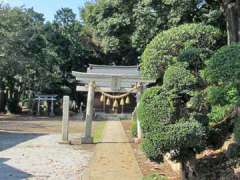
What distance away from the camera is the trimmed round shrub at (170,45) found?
9.26 m

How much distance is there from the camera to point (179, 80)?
790 centimetres

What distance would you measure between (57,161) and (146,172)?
120 inches

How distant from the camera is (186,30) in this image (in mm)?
9828

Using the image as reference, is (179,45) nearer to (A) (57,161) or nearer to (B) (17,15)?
(A) (57,161)

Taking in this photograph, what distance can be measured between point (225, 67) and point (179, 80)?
1.56m

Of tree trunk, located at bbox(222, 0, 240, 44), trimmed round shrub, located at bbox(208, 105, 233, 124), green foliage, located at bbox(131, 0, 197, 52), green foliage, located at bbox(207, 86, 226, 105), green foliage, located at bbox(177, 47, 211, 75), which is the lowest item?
trimmed round shrub, located at bbox(208, 105, 233, 124)

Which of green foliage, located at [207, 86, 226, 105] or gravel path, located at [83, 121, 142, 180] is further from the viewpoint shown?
gravel path, located at [83, 121, 142, 180]

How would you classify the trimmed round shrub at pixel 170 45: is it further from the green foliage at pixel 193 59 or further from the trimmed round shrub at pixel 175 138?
the trimmed round shrub at pixel 175 138

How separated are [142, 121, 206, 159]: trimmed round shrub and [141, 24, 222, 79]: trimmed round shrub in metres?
1.72

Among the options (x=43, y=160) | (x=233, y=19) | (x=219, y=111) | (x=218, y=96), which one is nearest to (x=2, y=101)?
(x=43, y=160)

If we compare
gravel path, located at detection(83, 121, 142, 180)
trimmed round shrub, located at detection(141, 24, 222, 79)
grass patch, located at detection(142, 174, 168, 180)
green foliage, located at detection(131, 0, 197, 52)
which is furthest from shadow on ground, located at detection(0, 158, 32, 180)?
green foliage, located at detection(131, 0, 197, 52)

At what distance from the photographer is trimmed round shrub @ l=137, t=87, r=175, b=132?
25.5 ft

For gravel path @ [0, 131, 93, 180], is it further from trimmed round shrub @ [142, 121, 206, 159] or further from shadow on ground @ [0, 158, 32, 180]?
trimmed round shrub @ [142, 121, 206, 159]

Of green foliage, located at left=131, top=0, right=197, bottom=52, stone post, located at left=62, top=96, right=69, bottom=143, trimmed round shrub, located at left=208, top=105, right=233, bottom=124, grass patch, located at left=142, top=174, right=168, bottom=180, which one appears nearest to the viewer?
trimmed round shrub, located at left=208, top=105, right=233, bottom=124
